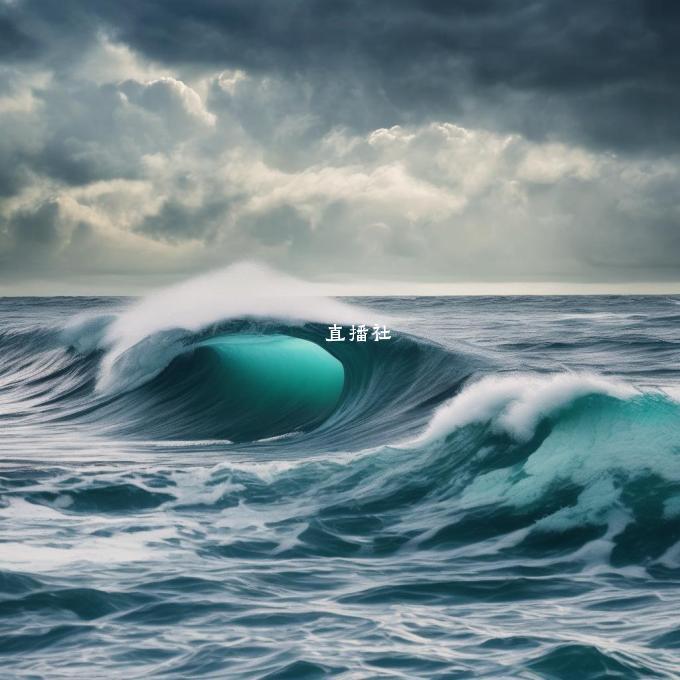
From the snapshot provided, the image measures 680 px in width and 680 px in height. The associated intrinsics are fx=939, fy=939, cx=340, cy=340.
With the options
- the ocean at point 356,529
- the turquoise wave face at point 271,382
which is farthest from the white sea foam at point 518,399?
the turquoise wave face at point 271,382

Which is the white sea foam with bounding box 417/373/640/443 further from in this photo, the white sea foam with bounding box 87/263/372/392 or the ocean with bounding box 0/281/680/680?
the white sea foam with bounding box 87/263/372/392

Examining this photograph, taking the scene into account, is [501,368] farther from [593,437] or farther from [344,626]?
[344,626]

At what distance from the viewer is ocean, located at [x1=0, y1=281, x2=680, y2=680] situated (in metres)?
4.42

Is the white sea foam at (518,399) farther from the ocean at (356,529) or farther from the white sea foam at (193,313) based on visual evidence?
the white sea foam at (193,313)

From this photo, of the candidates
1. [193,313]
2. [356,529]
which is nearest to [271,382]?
[193,313]

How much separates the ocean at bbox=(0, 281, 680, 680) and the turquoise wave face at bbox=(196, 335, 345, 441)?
0.28ft

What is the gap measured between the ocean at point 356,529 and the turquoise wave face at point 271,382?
0.09 meters

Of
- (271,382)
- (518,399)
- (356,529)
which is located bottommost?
(356,529)

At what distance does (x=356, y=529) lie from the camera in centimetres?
712

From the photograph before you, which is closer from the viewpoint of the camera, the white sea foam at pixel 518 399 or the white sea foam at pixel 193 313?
the white sea foam at pixel 518 399

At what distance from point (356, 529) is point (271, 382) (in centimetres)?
937

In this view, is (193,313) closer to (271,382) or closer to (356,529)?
(271,382)

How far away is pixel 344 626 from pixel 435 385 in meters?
9.03

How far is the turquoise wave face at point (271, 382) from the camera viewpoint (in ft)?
45.3
